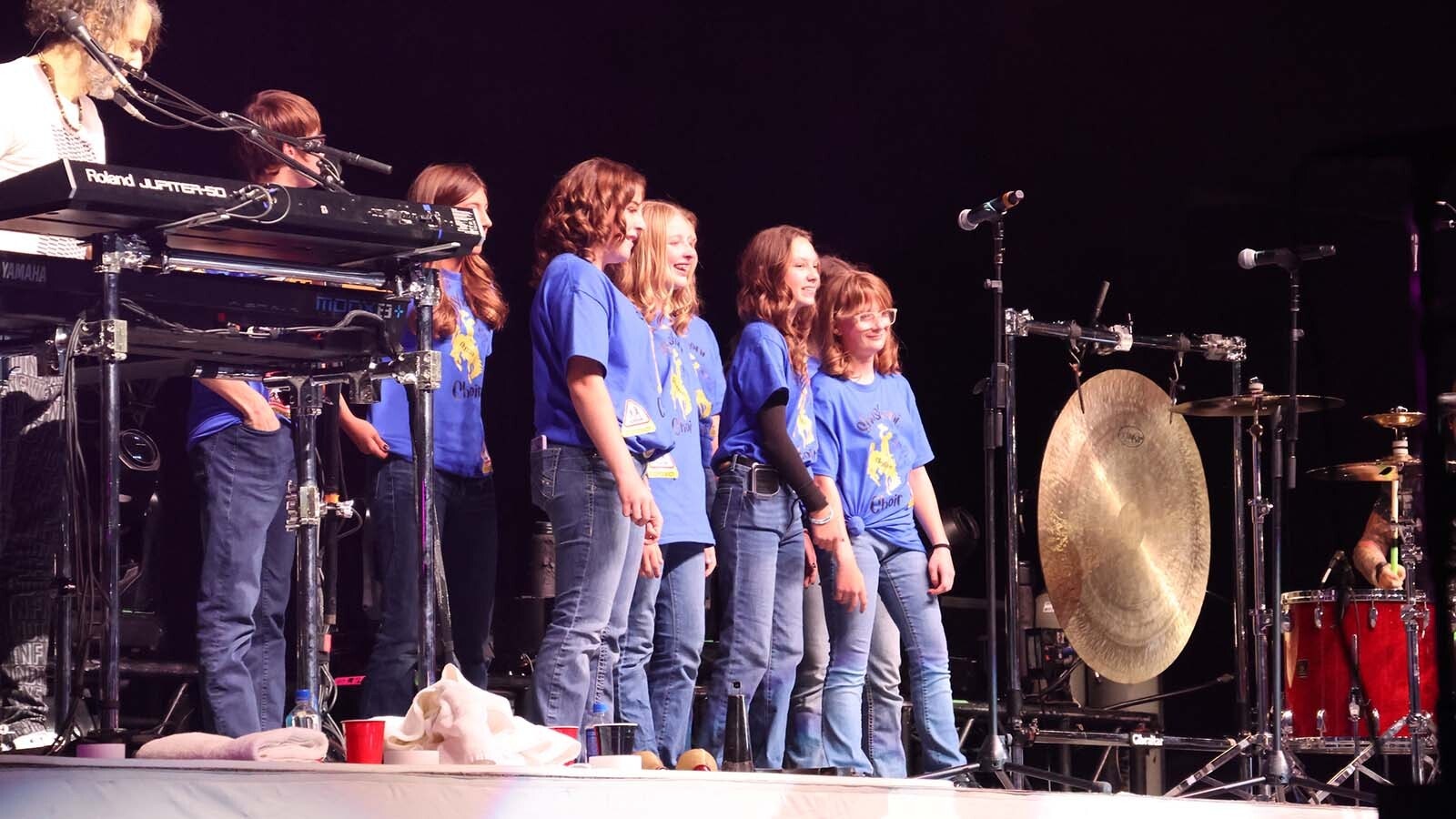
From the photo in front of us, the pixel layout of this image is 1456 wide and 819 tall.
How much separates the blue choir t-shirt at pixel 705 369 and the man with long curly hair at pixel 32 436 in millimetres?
1567

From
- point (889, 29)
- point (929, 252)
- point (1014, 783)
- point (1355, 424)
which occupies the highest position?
point (889, 29)

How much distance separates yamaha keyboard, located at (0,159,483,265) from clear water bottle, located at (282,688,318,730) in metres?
0.83

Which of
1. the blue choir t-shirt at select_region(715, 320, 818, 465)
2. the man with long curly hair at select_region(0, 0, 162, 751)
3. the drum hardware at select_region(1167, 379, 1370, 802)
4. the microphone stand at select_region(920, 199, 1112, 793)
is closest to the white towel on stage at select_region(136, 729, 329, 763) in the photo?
the man with long curly hair at select_region(0, 0, 162, 751)

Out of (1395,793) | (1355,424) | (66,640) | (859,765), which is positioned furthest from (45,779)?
(1355,424)

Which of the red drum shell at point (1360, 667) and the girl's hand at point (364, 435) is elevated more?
the girl's hand at point (364, 435)

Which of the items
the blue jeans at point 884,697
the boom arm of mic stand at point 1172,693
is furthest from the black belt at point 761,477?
the boom arm of mic stand at point 1172,693

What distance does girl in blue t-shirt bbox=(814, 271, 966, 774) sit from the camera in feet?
15.9

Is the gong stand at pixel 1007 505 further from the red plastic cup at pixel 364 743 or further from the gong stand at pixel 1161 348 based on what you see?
the red plastic cup at pixel 364 743

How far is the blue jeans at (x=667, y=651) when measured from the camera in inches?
160

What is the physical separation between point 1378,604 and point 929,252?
212 cm

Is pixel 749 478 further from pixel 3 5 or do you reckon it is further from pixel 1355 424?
pixel 1355 424

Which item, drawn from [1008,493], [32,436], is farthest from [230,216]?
[1008,493]

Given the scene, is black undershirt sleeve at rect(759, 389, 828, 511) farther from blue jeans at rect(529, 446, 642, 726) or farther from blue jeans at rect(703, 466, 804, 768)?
blue jeans at rect(529, 446, 642, 726)

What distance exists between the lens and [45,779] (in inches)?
91.5
